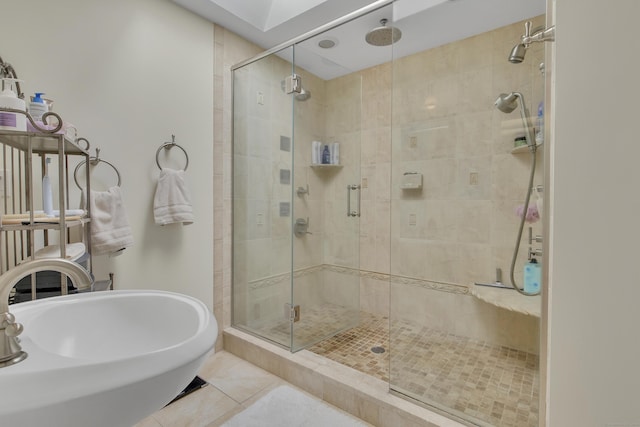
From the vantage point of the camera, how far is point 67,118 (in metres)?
1.51

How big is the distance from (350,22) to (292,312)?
6.61 ft

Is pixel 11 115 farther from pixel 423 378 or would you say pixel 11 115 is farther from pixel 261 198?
pixel 423 378

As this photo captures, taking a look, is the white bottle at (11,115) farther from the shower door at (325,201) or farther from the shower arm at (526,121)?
the shower arm at (526,121)

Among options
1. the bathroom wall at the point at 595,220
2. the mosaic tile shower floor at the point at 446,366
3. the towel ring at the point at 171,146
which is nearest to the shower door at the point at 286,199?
the mosaic tile shower floor at the point at 446,366

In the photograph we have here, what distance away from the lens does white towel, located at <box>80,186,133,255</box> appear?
1438 mm

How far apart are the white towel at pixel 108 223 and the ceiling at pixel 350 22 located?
4.36 feet

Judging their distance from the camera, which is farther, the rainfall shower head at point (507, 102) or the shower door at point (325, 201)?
the shower door at point (325, 201)

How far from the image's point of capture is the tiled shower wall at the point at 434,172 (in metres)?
1.80

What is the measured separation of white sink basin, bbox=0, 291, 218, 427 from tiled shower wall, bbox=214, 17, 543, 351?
141 centimetres

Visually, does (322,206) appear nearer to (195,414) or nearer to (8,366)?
(195,414)

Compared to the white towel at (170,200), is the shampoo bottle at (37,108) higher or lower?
higher

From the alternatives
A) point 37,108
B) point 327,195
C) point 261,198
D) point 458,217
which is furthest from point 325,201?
point 37,108

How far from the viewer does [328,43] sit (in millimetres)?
2217

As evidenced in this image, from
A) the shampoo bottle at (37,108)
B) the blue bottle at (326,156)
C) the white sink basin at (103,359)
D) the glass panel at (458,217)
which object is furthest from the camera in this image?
the blue bottle at (326,156)
